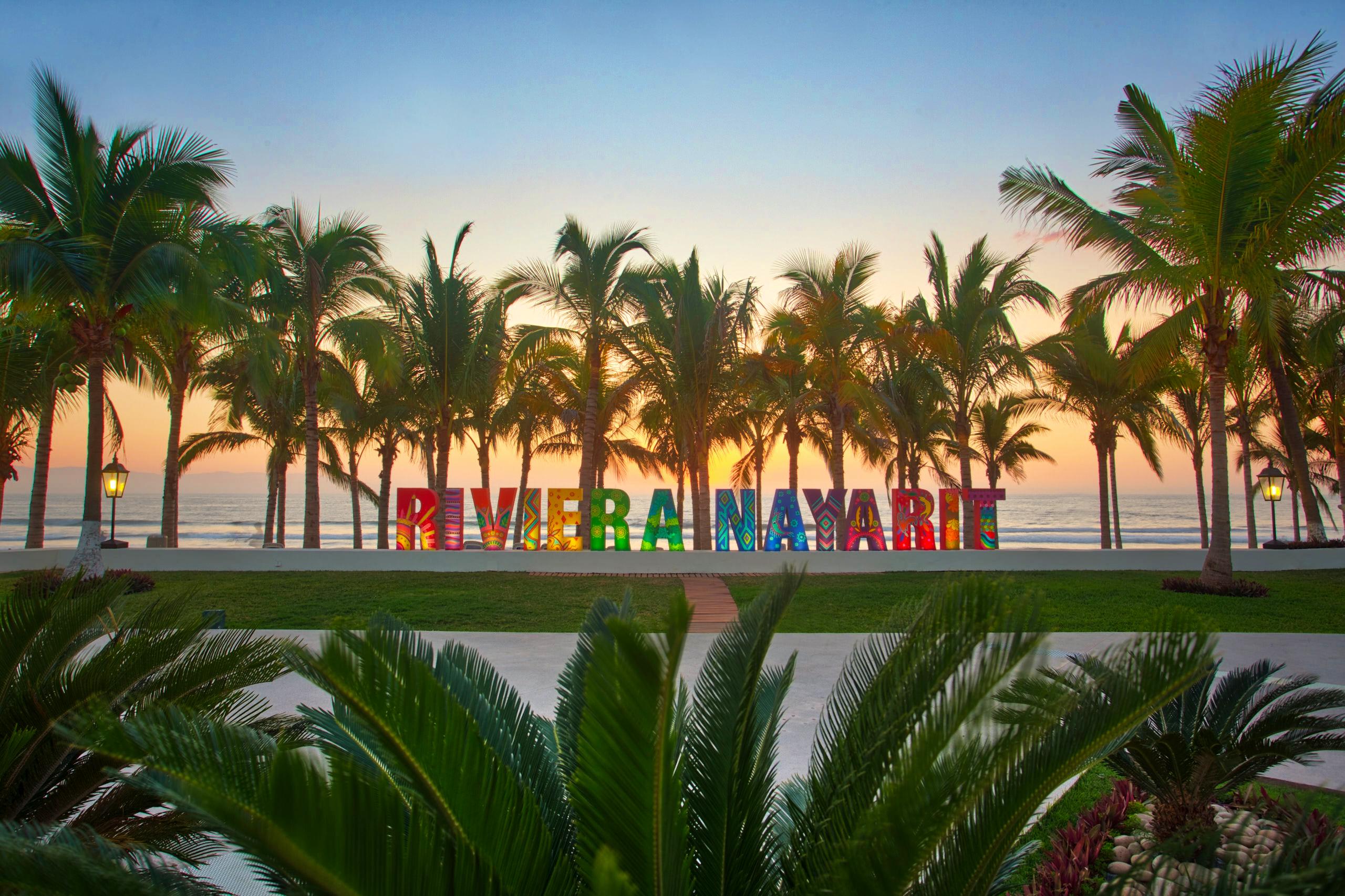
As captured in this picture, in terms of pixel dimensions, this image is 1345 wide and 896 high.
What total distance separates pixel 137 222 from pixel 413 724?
15183mm

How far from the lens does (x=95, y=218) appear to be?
13766mm

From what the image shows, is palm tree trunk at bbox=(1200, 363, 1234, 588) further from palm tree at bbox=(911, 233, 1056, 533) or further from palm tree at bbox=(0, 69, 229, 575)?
palm tree at bbox=(0, 69, 229, 575)

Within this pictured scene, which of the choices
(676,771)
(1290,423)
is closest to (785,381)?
(1290,423)

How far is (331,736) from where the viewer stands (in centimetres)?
328

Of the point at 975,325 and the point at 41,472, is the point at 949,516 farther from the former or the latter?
the point at 41,472

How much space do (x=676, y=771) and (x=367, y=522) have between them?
73.8m

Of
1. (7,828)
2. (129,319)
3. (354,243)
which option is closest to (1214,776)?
(7,828)

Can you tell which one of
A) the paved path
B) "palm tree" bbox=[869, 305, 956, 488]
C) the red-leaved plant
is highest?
"palm tree" bbox=[869, 305, 956, 488]

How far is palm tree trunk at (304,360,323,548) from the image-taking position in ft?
64.3

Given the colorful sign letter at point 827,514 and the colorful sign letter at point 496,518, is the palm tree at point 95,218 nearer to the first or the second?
the colorful sign letter at point 496,518

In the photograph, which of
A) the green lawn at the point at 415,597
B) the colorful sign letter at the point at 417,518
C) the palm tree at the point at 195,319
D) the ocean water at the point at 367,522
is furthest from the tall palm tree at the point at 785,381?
the ocean water at the point at 367,522

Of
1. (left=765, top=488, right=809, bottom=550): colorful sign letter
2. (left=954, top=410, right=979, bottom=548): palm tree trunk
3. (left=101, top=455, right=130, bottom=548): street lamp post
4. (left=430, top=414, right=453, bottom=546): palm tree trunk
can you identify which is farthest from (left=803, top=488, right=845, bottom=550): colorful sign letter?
(left=101, top=455, right=130, bottom=548): street lamp post

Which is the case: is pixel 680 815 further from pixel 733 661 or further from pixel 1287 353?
pixel 1287 353

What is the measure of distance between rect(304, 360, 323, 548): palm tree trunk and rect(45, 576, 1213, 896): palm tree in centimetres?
1838
